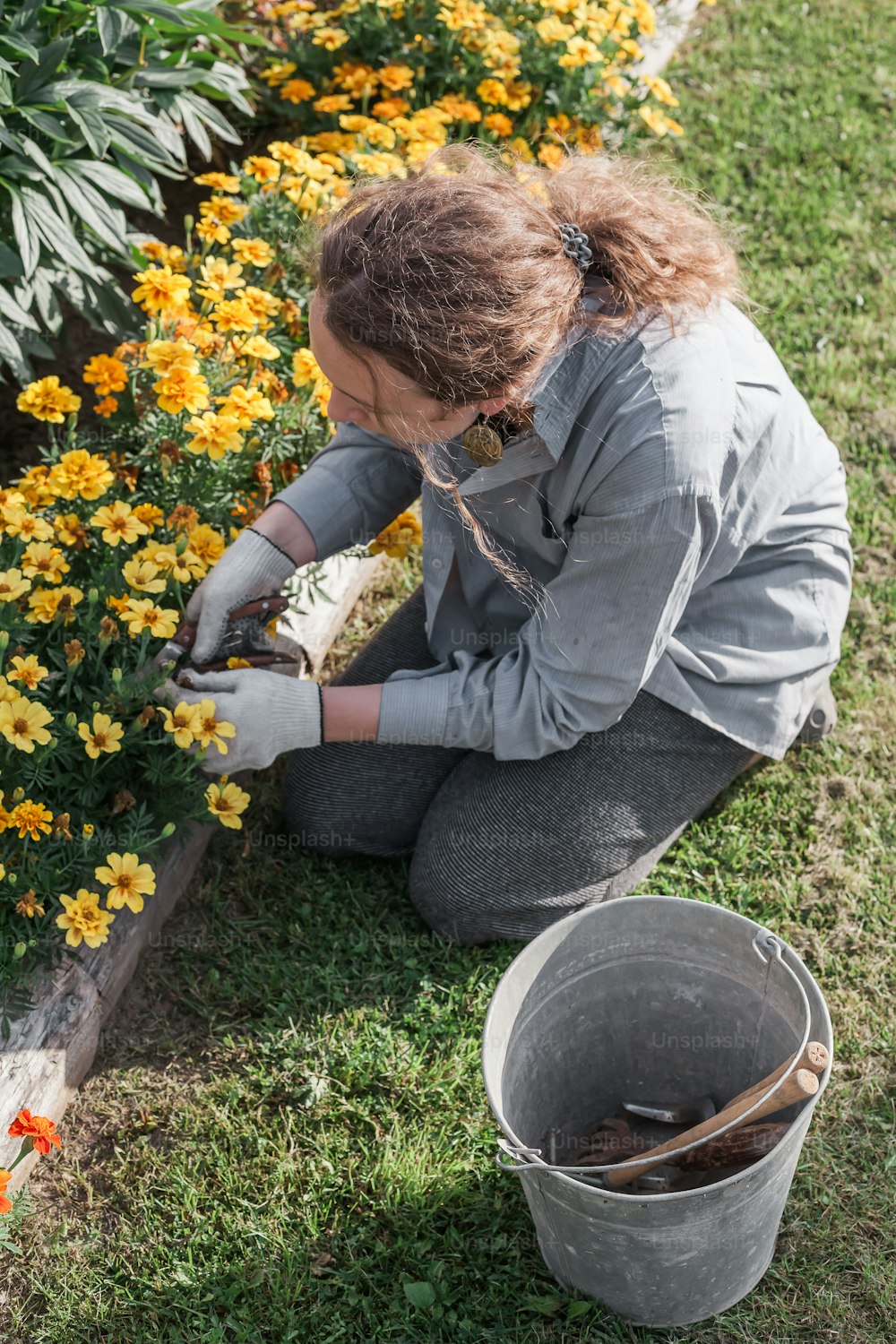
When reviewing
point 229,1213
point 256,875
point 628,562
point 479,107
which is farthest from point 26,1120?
point 479,107

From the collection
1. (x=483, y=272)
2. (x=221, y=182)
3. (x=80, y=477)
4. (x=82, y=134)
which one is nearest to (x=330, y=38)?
(x=221, y=182)

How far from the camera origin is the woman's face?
1724 mm

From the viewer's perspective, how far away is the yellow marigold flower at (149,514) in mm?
2135

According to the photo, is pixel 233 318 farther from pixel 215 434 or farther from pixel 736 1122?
pixel 736 1122

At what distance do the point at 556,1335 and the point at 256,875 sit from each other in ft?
3.32

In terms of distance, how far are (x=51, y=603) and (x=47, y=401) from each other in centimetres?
45

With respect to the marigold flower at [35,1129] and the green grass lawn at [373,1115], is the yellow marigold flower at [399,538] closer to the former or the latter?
the green grass lawn at [373,1115]

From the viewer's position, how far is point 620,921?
1884mm

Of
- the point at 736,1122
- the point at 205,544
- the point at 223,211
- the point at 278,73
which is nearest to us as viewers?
the point at 736,1122

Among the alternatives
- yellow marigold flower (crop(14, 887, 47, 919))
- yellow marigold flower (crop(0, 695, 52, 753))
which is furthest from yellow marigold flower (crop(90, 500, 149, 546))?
yellow marigold flower (crop(14, 887, 47, 919))

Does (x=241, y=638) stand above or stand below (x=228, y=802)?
above

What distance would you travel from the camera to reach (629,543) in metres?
1.84

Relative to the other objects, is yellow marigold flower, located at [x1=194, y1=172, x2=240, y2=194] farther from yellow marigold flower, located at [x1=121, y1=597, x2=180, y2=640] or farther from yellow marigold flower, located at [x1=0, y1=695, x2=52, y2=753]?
yellow marigold flower, located at [x1=0, y1=695, x2=52, y2=753]

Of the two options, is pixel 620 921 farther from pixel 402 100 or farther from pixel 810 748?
pixel 402 100
